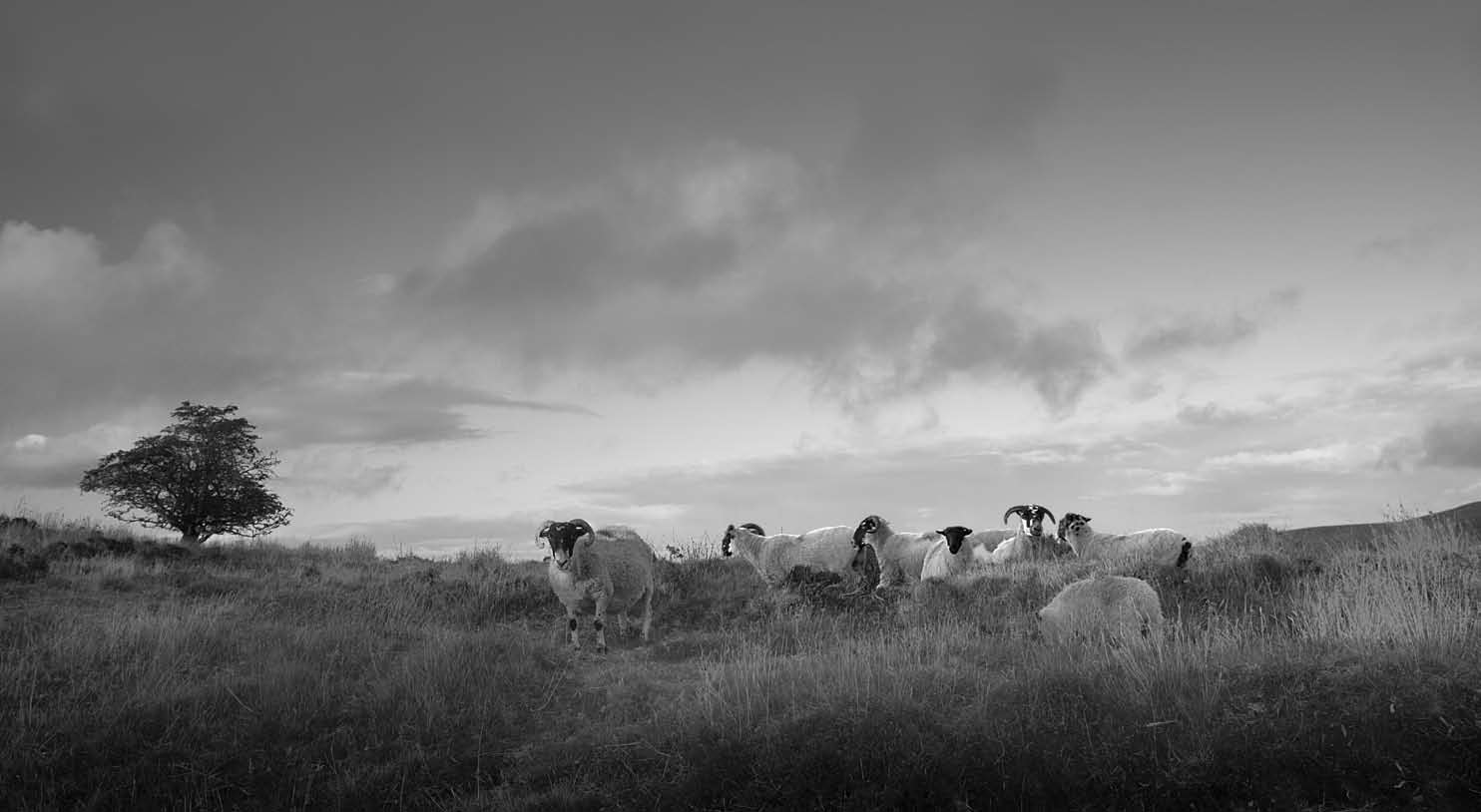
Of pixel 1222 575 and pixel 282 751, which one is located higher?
pixel 1222 575

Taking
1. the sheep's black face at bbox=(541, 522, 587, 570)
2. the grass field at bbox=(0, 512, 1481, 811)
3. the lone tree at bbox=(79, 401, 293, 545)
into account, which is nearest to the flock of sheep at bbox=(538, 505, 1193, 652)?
the sheep's black face at bbox=(541, 522, 587, 570)

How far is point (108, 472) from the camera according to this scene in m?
37.5

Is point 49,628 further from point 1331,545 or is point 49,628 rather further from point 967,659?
point 1331,545

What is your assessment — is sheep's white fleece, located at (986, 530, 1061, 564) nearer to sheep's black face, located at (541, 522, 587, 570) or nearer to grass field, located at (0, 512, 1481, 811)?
grass field, located at (0, 512, 1481, 811)

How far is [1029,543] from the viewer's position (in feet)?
78.9

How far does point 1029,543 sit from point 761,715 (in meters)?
14.3

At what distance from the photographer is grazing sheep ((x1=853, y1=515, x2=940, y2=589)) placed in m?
24.7

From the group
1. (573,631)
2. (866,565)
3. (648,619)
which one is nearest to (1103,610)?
(648,619)

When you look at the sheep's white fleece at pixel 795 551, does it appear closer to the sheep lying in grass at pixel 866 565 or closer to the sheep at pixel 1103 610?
the sheep lying in grass at pixel 866 565

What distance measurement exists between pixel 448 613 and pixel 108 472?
2575 cm

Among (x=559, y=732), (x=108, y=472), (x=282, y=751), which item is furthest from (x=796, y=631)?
(x=108, y=472)

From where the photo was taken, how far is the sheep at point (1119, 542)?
22641mm

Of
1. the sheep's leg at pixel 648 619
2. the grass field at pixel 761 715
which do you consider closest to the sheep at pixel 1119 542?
the grass field at pixel 761 715

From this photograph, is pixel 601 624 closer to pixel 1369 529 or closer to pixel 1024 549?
pixel 1024 549
